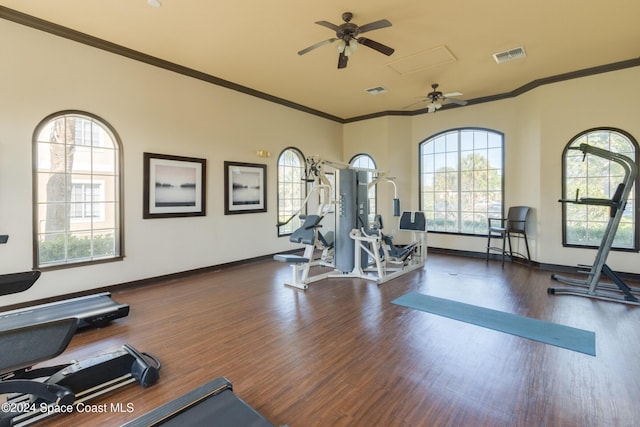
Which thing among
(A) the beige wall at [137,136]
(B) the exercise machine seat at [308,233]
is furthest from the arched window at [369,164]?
(B) the exercise machine seat at [308,233]

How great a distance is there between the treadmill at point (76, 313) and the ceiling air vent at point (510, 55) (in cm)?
624

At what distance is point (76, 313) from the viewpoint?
3236mm

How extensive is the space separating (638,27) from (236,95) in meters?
6.14

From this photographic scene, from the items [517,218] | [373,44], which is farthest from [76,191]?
[517,218]

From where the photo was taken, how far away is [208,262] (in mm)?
5738

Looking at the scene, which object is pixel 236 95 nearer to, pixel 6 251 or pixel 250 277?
pixel 250 277

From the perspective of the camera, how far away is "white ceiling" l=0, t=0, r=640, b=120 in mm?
3637

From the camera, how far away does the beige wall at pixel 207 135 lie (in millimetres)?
3809

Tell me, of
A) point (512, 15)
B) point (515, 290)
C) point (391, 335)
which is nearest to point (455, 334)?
point (391, 335)

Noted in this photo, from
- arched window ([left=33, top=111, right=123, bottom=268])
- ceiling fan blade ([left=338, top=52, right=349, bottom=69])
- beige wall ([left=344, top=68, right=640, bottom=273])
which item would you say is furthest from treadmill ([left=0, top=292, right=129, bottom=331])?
beige wall ([left=344, top=68, right=640, bottom=273])

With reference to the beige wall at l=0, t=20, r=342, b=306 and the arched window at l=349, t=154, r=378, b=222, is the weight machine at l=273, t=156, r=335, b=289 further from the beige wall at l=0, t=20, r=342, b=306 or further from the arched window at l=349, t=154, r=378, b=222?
the arched window at l=349, t=154, r=378, b=222

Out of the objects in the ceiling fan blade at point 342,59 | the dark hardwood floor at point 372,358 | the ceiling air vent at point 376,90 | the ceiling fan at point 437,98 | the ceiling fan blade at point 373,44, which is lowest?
the dark hardwood floor at point 372,358

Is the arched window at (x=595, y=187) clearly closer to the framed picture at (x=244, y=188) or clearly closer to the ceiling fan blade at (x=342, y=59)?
the ceiling fan blade at (x=342, y=59)

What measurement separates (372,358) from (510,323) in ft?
5.87
